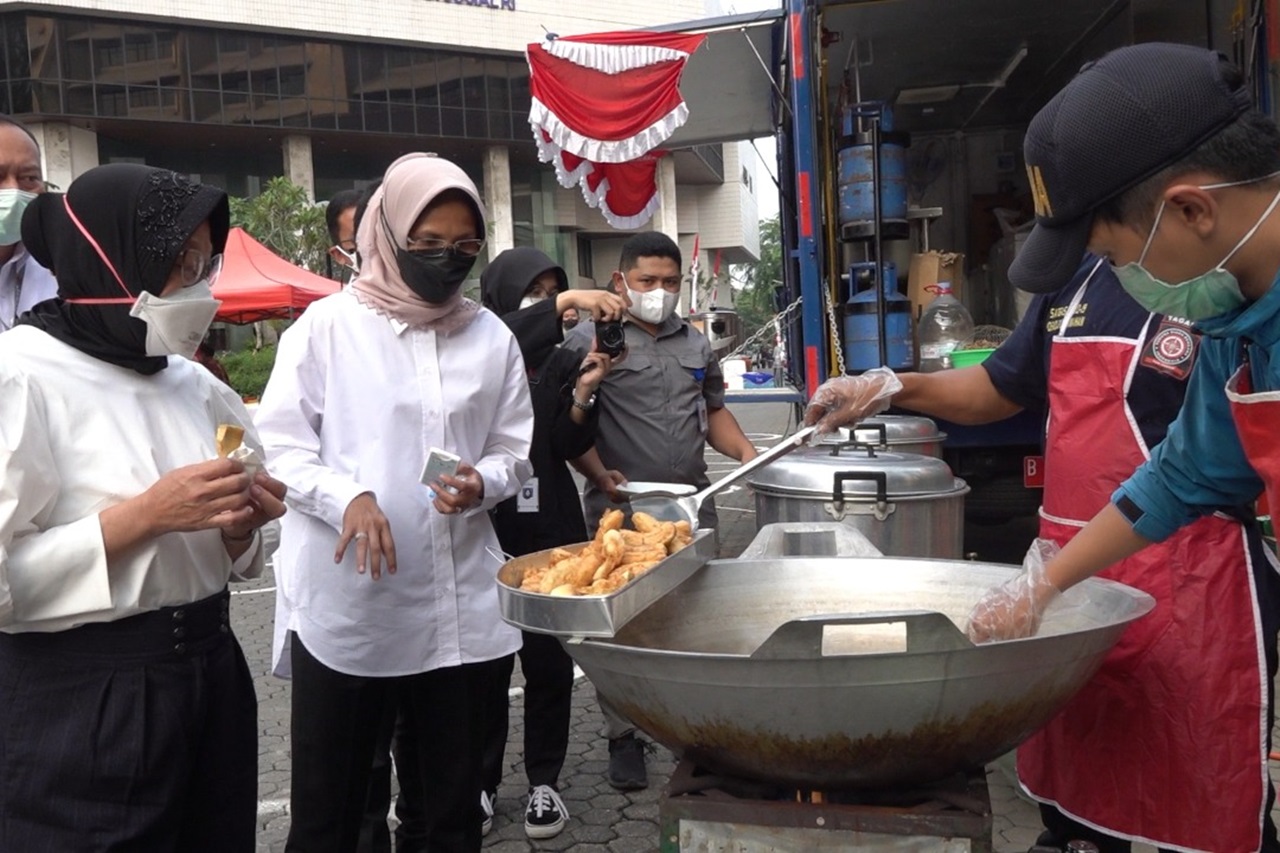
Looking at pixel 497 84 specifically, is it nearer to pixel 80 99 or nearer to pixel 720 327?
pixel 80 99

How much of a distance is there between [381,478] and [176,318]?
618 millimetres

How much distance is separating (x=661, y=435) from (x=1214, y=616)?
2004 millimetres

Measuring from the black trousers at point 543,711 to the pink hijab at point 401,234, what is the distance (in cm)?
135

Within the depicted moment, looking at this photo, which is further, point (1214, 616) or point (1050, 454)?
point (1050, 454)

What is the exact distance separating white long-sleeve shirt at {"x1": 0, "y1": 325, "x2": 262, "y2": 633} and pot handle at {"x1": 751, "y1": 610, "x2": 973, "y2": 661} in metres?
1.08

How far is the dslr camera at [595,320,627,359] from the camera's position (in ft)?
10.6

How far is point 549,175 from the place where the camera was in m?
34.9

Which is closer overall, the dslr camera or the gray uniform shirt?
the dslr camera

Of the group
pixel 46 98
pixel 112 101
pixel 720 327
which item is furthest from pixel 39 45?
pixel 720 327

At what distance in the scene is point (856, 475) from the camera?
11.2ft

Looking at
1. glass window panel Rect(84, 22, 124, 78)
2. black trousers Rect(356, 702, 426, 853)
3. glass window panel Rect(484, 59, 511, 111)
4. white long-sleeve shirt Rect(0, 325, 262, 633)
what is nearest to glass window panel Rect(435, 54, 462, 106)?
glass window panel Rect(484, 59, 511, 111)

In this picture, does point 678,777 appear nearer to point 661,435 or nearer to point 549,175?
point 661,435

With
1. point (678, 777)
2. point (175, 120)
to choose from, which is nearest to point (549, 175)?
point (175, 120)

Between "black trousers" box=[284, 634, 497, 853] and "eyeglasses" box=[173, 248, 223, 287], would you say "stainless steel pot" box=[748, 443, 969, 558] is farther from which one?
"eyeglasses" box=[173, 248, 223, 287]
